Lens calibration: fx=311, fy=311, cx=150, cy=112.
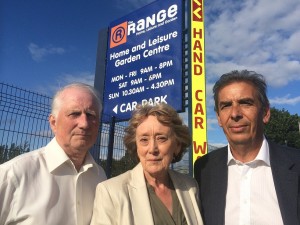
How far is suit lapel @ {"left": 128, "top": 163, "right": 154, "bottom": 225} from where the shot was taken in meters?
2.34

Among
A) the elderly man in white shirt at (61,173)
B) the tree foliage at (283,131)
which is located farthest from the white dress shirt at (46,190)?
the tree foliage at (283,131)

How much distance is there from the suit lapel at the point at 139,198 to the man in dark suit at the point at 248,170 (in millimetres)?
621

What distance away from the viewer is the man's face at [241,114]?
8.70 ft

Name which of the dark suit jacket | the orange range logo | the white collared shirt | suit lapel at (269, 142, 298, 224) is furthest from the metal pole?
suit lapel at (269, 142, 298, 224)

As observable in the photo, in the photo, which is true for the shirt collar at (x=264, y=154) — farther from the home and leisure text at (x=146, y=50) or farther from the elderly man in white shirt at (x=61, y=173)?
the home and leisure text at (x=146, y=50)

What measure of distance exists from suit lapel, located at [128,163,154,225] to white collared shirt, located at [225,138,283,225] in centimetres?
70

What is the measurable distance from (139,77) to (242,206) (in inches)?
247

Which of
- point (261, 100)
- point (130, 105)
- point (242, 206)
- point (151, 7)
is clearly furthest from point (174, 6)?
point (242, 206)

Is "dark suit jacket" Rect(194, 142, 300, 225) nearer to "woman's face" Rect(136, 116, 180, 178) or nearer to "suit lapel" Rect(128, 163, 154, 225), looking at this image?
"woman's face" Rect(136, 116, 180, 178)

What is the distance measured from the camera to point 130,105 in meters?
8.58

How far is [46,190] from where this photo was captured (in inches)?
91.1

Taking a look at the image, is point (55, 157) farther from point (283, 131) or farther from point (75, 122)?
point (283, 131)

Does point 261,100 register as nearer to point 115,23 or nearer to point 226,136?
point 226,136

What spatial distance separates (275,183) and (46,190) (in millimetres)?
1803
